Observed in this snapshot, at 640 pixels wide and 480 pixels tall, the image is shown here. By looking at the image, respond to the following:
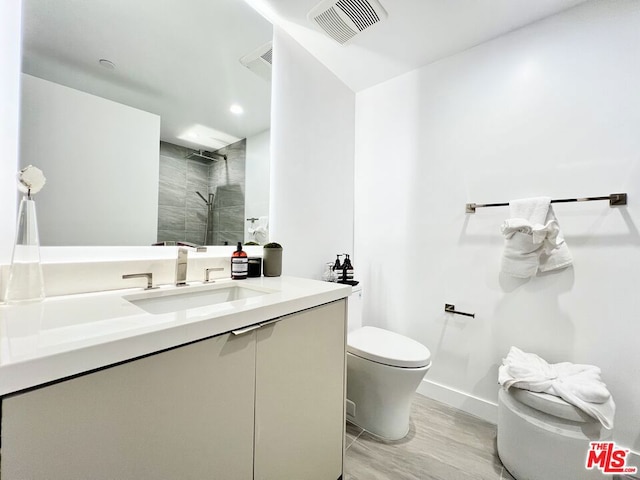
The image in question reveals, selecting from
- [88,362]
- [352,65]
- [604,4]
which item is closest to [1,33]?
[88,362]

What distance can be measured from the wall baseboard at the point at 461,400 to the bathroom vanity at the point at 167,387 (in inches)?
42.9

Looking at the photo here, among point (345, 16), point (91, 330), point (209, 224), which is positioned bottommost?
point (91, 330)

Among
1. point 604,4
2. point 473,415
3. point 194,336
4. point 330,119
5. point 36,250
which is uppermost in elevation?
point 604,4

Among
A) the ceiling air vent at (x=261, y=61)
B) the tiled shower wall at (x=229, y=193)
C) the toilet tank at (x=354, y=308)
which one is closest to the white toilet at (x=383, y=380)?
the toilet tank at (x=354, y=308)

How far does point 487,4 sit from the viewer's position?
1381 mm

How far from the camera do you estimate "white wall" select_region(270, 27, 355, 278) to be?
5.18 ft

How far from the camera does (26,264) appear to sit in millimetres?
708

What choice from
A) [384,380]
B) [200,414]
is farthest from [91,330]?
[384,380]

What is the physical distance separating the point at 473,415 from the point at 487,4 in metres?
2.38

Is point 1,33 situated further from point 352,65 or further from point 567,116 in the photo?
point 567,116

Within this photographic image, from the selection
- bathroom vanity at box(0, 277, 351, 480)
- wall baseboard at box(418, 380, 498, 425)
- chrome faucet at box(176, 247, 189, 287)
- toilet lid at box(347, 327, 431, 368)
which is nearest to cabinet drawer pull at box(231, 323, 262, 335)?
bathroom vanity at box(0, 277, 351, 480)

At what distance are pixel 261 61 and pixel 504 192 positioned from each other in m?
1.66

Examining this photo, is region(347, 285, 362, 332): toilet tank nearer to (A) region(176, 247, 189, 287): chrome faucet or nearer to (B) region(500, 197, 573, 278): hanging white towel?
(B) region(500, 197, 573, 278): hanging white towel

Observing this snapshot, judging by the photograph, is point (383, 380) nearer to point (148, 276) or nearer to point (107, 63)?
point (148, 276)
